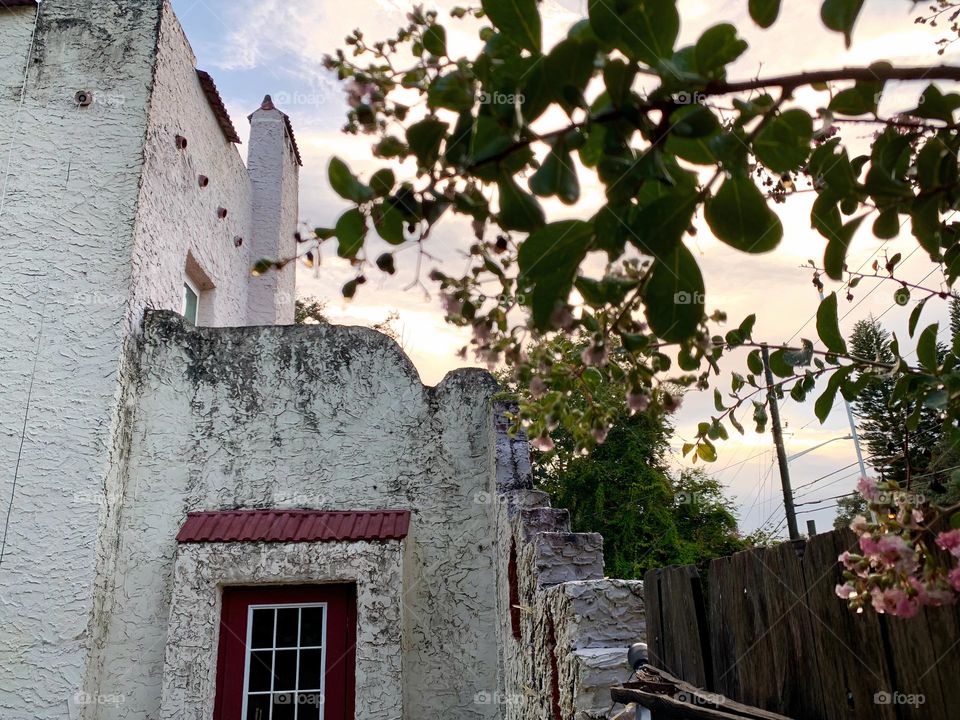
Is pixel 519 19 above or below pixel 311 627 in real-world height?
above

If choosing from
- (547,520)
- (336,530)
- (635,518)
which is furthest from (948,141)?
(635,518)

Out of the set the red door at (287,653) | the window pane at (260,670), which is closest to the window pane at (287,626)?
the red door at (287,653)

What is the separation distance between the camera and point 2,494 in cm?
508

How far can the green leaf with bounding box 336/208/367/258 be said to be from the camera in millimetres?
1149

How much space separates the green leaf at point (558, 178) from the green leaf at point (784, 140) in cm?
31

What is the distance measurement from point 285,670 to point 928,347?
4.56m

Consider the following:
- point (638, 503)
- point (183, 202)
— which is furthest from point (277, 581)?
point (638, 503)

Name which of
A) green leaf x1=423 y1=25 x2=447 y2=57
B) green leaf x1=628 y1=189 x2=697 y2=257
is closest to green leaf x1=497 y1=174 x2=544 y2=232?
green leaf x1=628 y1=189 x2=697 y2=257

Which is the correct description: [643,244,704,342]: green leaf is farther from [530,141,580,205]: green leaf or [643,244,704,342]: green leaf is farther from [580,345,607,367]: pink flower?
[580,345,607,367]: pink flower

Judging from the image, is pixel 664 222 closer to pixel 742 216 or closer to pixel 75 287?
pixel 742 216

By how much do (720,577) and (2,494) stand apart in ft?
16.3

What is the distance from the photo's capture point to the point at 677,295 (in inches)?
44.5

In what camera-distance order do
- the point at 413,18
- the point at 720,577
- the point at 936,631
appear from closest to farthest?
the point at 936,631 → the point at 413,18 → the point at 720,577

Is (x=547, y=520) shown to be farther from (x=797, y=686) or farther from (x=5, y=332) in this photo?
(x=5, y=332)
